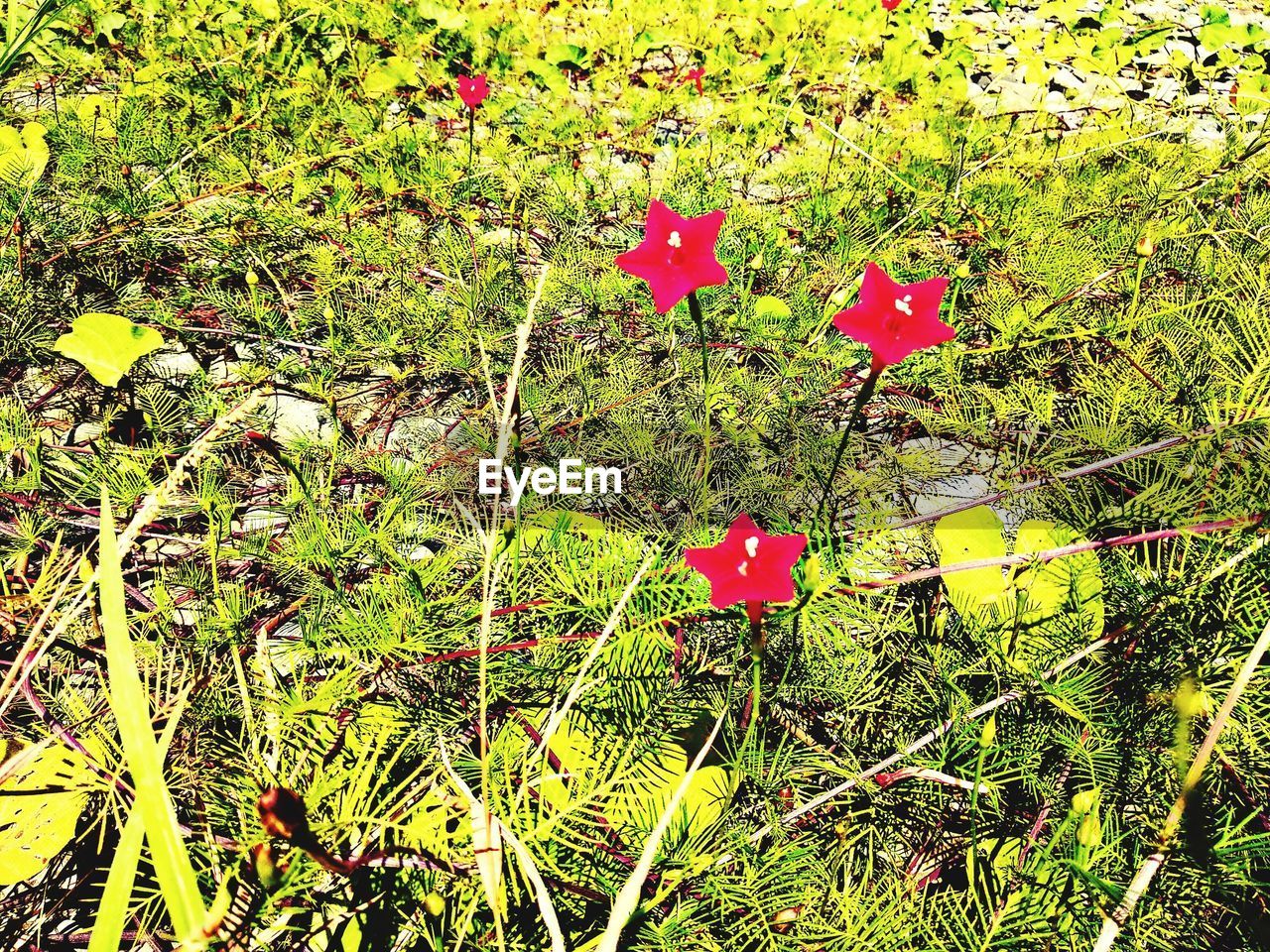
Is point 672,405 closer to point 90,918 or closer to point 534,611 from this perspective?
point 534,611

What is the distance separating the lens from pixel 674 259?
882 millimetres

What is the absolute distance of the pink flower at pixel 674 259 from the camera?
0.87 metres

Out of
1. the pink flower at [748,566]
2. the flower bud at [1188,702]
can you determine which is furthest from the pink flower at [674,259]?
the flower bud at [1188,702]

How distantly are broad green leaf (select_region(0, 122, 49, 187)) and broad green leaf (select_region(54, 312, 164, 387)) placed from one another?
0.55 metres

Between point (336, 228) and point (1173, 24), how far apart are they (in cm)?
281

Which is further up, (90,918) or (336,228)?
(336,228)

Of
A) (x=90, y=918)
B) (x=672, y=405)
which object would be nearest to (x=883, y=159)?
(x=672, y=405)

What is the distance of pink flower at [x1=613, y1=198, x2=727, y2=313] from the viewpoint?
87 centimetres

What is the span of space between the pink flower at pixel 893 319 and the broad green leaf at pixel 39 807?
83 centimetres

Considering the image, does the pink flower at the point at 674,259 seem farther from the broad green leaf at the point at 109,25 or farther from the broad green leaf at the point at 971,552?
the broad green leaf at the point at 109,25

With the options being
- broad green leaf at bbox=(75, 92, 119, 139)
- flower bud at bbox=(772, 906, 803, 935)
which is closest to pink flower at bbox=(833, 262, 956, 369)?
flower bud at bbox=(772, 906, 803, 935)

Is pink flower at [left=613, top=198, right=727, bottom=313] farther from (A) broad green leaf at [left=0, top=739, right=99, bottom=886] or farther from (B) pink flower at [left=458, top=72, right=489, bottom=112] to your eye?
(B) pink flower at [left=458, top=72, right=489, bottom=112]

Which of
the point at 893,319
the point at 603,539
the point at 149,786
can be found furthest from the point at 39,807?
the point at 893,319

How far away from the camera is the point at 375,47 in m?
2.23
